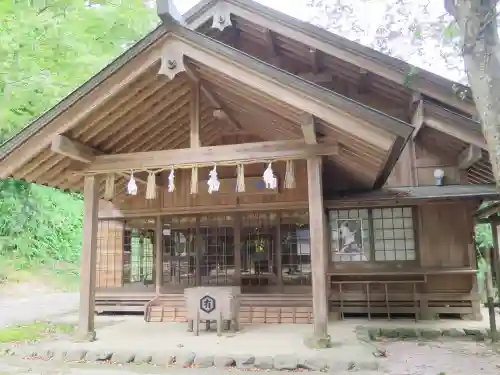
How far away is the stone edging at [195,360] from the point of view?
5660 mm

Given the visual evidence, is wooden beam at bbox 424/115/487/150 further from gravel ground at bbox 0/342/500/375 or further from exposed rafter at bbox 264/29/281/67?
exposed rafter at bbox 264/29/281/67

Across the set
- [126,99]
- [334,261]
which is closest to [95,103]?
[126,99]

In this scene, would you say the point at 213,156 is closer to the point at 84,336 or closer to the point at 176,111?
the point at 176,111

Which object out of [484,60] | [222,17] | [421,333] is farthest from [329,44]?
[421,333]

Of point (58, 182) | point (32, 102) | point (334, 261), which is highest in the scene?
point (32, 102)

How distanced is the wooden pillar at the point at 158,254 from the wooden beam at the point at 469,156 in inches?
269

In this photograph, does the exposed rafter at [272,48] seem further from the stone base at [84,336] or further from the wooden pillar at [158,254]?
the stone base at [84,336]

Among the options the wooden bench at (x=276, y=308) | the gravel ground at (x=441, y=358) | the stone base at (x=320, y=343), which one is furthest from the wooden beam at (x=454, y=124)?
the stone base at (x=320, y=343)

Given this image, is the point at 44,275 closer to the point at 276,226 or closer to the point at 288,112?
the point at 276,226

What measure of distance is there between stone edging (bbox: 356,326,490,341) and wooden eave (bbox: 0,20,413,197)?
9.33ft

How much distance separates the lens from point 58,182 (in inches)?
356

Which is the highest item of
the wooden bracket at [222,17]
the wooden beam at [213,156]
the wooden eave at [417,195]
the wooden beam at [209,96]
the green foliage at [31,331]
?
the wooden bracket at [222,17]

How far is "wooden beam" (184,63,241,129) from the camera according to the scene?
7181mm

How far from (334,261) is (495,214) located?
3.45m
